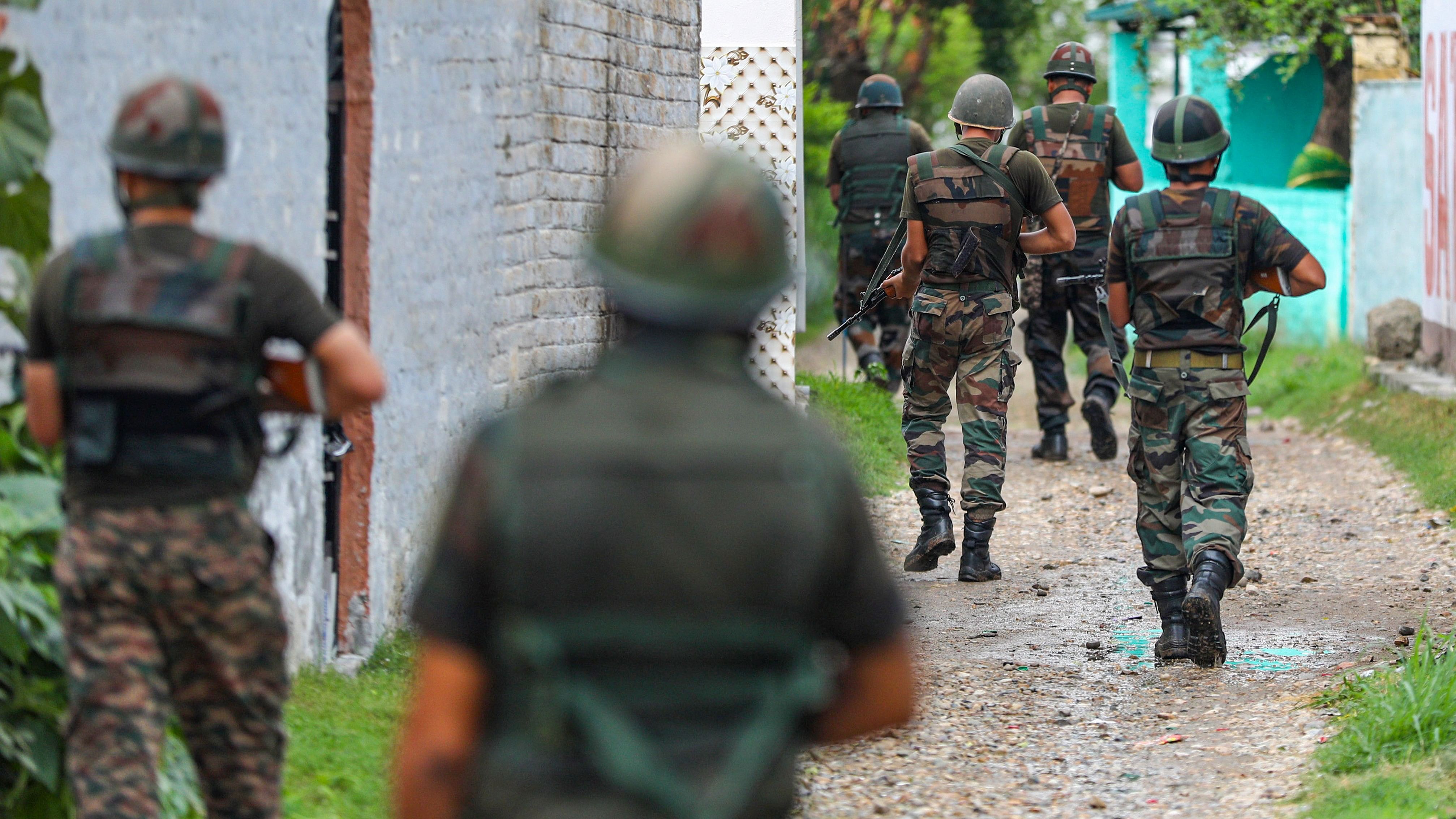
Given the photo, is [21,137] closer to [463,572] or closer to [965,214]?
[463,572]

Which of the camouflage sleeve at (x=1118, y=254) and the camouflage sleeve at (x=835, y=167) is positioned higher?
the camouflage sleeve at (x=835, y=167)

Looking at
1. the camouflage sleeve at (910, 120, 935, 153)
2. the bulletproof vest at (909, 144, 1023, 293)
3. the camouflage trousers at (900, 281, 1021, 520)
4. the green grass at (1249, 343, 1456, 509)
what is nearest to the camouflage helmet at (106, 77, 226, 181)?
the bulletproof vest at (909, 144, 1023, 293)

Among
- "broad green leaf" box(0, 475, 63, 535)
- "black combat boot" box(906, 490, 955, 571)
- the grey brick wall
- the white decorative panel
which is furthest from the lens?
the white decorative panel

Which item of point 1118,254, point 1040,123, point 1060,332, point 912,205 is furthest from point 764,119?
point 1118,254

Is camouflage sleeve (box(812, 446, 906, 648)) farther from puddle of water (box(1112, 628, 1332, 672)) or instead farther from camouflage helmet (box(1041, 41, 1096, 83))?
camouflage helmet (box(1041, 41, 1096, 83))

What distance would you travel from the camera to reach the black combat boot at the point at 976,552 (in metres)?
7.36

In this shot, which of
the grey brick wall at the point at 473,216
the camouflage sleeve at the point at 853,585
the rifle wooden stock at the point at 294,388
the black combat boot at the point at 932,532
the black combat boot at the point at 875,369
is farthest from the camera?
the black combat boot at the point at 875,369

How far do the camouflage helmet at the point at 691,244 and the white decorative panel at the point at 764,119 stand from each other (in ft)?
25.2

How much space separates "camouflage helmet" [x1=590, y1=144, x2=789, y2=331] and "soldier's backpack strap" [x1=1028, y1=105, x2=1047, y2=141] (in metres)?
7.66

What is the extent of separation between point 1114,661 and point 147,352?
13.1 feet

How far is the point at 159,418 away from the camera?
2.97m

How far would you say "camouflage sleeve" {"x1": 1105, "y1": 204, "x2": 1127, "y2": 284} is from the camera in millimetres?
5816

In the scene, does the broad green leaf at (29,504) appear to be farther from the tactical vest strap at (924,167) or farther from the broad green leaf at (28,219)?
the tactical vest strap at (924,167)

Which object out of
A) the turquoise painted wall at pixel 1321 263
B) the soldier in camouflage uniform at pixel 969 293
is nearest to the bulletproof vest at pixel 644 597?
the soldier in camouflage uniform at pixel 969 293
